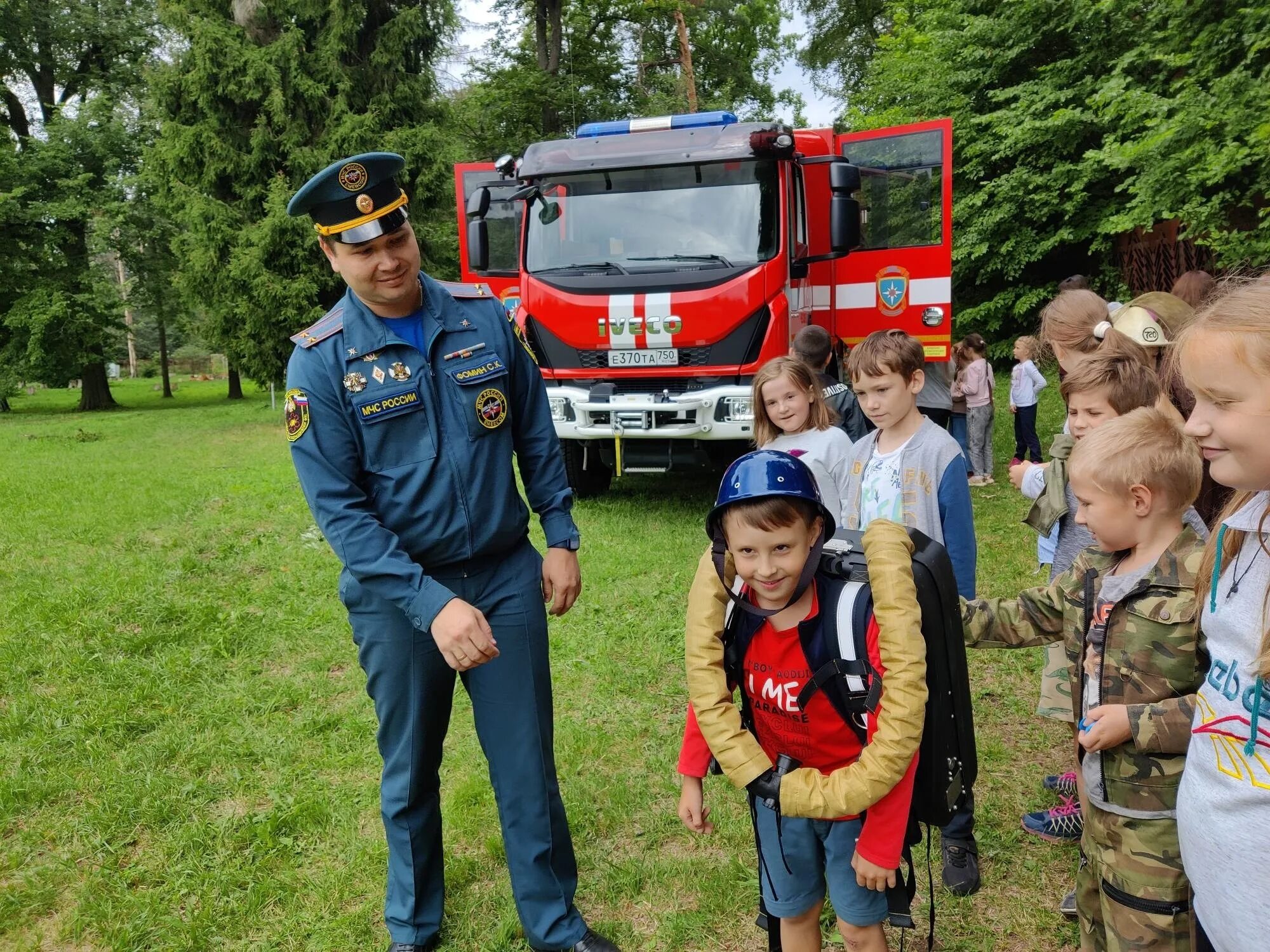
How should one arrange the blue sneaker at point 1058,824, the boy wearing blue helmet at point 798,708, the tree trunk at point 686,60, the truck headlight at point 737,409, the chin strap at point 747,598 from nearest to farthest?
the boy wearing blue helmet at point 798,708 < the chin strap at point 747,598 < the blue sneaker at point 1058,824 < the truck headlight at point 737,409 < the tree trunk at point 686,60

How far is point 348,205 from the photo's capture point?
225cm

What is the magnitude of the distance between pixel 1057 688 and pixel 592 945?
5.20 feet

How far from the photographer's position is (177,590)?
632 cm

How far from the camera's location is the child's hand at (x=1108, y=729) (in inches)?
71.9

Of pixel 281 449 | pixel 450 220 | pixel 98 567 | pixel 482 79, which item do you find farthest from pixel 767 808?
pixel 482 79

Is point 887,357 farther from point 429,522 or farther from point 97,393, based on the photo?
point 97,393

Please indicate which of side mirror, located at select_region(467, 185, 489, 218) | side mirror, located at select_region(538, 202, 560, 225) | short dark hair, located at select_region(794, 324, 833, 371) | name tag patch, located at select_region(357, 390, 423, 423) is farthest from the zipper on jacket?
side mirror, located at select_region(467, 185, 489, 218)

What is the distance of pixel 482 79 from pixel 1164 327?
24.8m

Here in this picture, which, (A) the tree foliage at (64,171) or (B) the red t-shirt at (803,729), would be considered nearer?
(B) the red t-shirt at (803,729)

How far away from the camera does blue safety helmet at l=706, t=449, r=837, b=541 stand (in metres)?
1.82

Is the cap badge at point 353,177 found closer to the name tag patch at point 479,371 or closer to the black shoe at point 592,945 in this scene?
the name tag patch at point 479,371

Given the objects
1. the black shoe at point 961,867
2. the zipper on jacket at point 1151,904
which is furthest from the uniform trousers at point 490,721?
the zipper on jacket at point 1151,904

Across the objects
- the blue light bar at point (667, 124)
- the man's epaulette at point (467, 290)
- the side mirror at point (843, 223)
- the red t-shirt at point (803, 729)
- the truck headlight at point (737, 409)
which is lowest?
the red t-shirt at point (803, 729)

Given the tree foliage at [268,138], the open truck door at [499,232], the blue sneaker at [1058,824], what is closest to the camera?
the blue sneaker at [1058,824]
